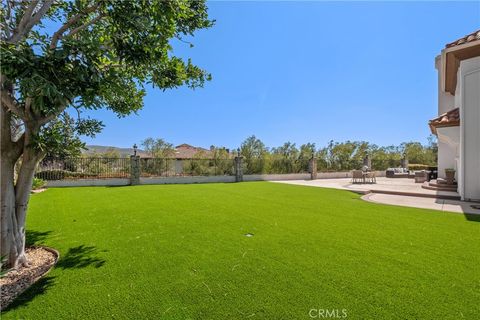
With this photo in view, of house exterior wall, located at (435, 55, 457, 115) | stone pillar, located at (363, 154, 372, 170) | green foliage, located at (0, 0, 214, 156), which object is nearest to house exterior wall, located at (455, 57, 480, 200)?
house exterior wall, located at (435, 55, 457, 115)

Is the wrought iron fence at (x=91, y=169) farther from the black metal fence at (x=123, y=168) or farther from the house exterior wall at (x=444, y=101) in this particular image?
the house exterior wall at (x=444, y=101)

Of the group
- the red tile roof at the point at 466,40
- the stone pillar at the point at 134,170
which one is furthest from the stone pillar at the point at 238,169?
the red tile roof at the point at 466,40

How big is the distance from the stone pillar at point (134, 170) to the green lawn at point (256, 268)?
10.2 meters

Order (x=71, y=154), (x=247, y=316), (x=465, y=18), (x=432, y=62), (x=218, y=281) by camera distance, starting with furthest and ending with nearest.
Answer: (x=432, y=62)
(x=465, y=18)
(x=71, y=154)
(x=218, y=281)
(x=247, y=316)

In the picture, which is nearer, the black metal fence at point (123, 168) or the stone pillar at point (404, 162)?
the black metal fence at point (123, 168)

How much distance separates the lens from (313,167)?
73.7ft

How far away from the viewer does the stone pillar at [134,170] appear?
16.3 m

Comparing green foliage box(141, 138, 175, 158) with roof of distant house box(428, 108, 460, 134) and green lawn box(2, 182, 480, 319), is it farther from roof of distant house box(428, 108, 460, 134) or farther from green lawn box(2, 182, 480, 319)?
roof of distant house box(428, 108, 460, 134)

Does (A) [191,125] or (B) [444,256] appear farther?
(A) [191,125]

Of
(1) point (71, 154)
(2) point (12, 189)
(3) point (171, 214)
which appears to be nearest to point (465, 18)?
(3) point (171, 214)

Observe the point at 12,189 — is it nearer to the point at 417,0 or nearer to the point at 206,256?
the point at 206,256

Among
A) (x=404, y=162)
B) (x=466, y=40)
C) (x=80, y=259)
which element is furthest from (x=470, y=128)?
(x=404, y=162)

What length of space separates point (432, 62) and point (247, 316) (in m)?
21.2

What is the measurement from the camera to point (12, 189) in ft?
11.7
